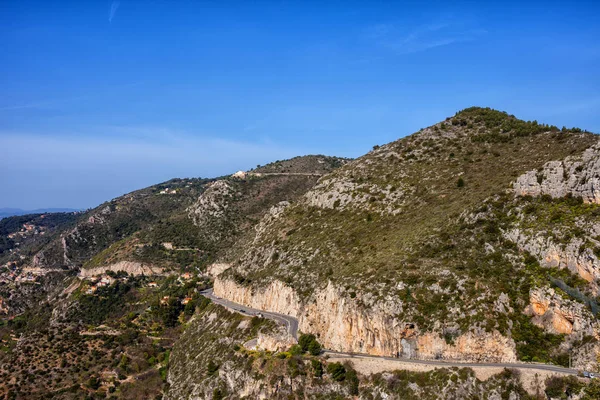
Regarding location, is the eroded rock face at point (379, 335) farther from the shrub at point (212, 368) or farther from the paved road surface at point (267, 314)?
the shrub at point (212, 368)

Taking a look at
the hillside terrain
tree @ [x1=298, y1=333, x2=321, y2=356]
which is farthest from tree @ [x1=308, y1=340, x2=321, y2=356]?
the hillside terrain

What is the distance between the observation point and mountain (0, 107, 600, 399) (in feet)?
138

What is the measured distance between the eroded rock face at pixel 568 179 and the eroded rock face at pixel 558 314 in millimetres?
12578

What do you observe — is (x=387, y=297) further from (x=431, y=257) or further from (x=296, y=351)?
(x=296, y=351)

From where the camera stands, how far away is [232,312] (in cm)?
7081

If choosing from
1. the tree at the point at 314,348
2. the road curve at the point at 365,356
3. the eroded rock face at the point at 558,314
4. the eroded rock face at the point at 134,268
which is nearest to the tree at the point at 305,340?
the tree at the point at 314,348

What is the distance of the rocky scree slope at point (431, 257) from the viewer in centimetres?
4306

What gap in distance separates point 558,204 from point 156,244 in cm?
10656

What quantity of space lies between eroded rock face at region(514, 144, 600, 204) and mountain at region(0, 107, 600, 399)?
0.20m

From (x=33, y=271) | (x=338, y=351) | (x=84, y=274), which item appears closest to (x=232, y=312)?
(x=338, y=351)

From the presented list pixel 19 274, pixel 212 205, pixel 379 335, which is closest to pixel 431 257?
pixel 379 335

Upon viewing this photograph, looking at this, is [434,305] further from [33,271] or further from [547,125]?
[33,271]

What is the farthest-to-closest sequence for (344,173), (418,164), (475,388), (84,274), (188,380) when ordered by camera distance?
(84,274), (344,173), (418,164), (188,380), (475,388)

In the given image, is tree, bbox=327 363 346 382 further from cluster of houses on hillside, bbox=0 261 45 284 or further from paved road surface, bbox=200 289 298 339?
cluster of houses on hillside, bbox=0 261 45 284
